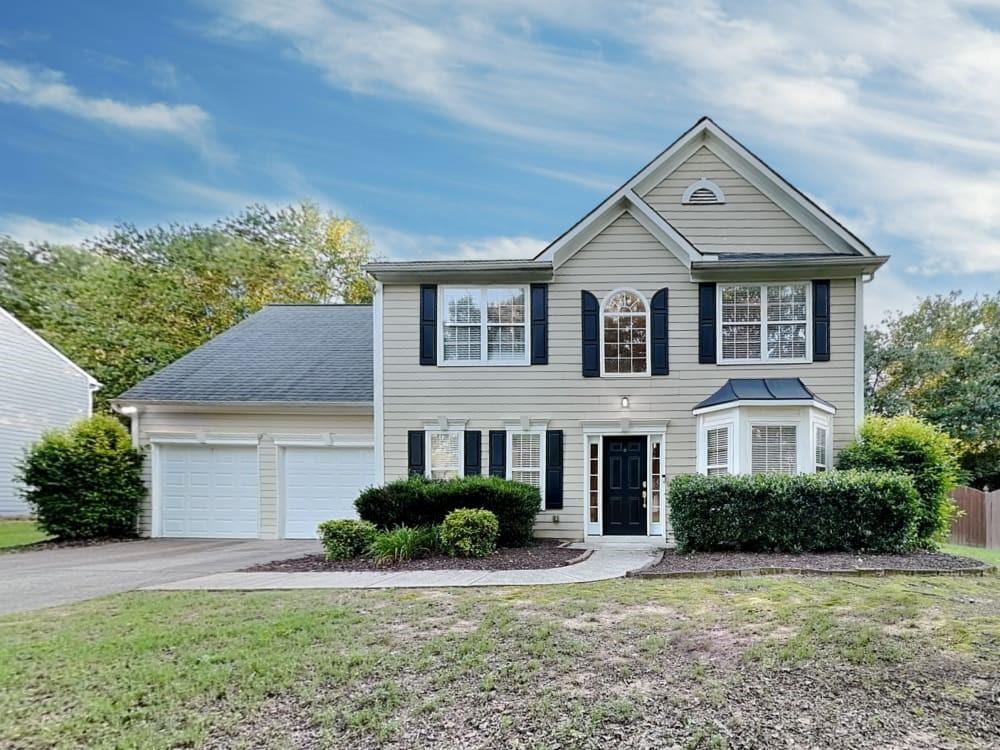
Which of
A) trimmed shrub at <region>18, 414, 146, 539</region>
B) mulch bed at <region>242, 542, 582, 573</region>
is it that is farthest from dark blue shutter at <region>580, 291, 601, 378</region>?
trimmed shrub at <region>18, 414, 146, 539</region>

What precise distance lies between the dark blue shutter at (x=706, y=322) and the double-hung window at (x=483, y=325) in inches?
128

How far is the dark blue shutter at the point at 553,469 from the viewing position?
12.1 metres

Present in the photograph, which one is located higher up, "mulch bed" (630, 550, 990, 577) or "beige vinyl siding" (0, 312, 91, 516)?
"beige vinyl siding" (0, 312, 91, 516)

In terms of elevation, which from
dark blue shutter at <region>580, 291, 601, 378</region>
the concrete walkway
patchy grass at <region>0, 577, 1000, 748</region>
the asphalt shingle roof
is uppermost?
dark blue shutter at <region>580, 291, 601, 378</region>

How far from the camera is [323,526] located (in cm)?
979

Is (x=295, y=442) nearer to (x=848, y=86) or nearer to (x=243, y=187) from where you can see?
(x=848, y=86)

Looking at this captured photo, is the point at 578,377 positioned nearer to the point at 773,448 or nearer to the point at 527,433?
the point at 527,433

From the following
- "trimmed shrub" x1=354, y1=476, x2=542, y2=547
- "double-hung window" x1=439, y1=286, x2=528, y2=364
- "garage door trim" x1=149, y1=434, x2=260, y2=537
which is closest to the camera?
"trimmed shrub" x1=354, y1=476, x2=542, y2=547

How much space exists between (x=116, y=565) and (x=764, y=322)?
1166cm

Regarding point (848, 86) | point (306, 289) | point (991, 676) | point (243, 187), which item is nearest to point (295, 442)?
point (991, 676)

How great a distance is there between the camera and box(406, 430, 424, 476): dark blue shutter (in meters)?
12.4

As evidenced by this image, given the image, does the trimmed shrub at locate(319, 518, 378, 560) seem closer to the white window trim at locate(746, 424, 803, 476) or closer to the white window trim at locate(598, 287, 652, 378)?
the white window trim at locate(598, 287, 652, 378)

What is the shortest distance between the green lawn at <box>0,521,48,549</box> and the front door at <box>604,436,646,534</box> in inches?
454

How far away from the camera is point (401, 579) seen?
319 inches
